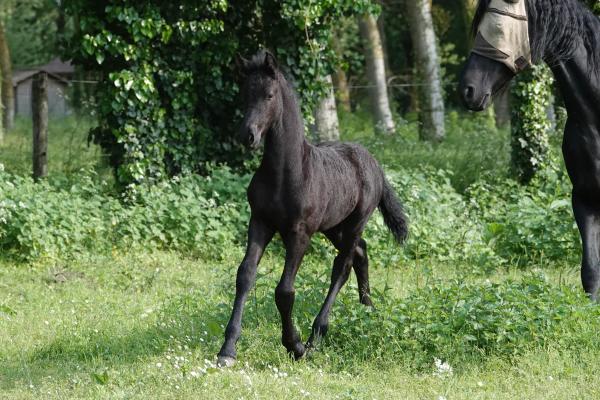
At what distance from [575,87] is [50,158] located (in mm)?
12838

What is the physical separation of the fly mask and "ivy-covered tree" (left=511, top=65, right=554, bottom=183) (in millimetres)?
7469

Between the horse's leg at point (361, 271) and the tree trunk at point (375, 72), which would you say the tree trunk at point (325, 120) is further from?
the tree trunk at point (375, 72)

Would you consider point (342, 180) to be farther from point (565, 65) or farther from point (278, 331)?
point (565, 65)

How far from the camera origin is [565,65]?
252 inches

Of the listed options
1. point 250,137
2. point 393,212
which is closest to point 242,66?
point 250,137

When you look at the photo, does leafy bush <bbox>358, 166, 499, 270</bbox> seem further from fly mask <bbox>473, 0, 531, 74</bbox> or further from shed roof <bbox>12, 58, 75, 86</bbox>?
shed roof <bbox>12, 58, 75, 86</bbox>

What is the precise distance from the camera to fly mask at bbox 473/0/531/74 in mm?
5980

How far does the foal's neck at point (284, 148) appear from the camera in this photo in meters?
6.30

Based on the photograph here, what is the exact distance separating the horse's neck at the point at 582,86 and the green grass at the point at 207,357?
1342 mm

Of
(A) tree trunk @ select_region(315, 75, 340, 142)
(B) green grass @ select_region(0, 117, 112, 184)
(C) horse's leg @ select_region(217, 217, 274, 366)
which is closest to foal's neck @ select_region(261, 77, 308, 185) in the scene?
(C) horse's leg @ select_region(217, 217, 274, 366)

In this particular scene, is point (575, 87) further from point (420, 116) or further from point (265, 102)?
point (420, 116)

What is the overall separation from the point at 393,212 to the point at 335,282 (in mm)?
1199

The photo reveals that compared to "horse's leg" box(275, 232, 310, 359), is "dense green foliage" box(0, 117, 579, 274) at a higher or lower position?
lower

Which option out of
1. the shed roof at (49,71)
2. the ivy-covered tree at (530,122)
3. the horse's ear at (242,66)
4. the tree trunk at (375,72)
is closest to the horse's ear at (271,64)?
the horse's ear at (242,66)
